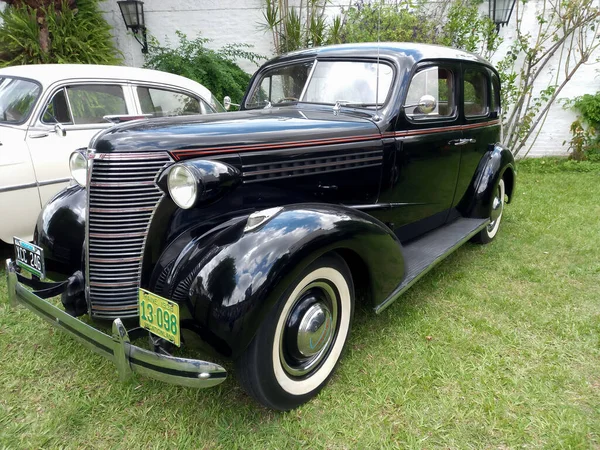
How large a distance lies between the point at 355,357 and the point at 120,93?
11.8ft

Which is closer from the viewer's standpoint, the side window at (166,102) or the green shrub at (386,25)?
the side window at (166,102)

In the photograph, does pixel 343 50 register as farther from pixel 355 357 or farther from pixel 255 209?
pixel 355 357

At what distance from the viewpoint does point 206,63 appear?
7.88 metres

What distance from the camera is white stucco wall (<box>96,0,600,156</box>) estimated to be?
8.54 meters

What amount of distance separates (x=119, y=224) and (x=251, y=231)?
604mm

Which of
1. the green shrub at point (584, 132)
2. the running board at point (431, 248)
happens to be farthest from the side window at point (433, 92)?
the green shrub at point (584, 132)

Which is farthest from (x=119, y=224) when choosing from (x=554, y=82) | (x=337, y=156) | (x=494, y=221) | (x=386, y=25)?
(x=554, y=82)

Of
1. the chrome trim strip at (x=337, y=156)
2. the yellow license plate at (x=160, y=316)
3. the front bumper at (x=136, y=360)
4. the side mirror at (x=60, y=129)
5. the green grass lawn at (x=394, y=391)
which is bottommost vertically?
the green grass lawn at (x=394, y=391)

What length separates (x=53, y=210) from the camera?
2523 millimetres

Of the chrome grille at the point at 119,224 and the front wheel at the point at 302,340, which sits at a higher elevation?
the chrome grille at the point at 119,224

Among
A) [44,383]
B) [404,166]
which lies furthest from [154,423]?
[404,166]

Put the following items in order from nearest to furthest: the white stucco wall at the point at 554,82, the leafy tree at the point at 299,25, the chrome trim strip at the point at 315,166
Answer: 1. the chrome trim strip at the point at 315,166
2. the leafy tree at the point at 299,25
3. the white stucco wall at the point at 554,82

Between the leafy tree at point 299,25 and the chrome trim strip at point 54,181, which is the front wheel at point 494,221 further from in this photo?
the leafy tree at point 299,25

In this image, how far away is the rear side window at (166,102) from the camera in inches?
184
